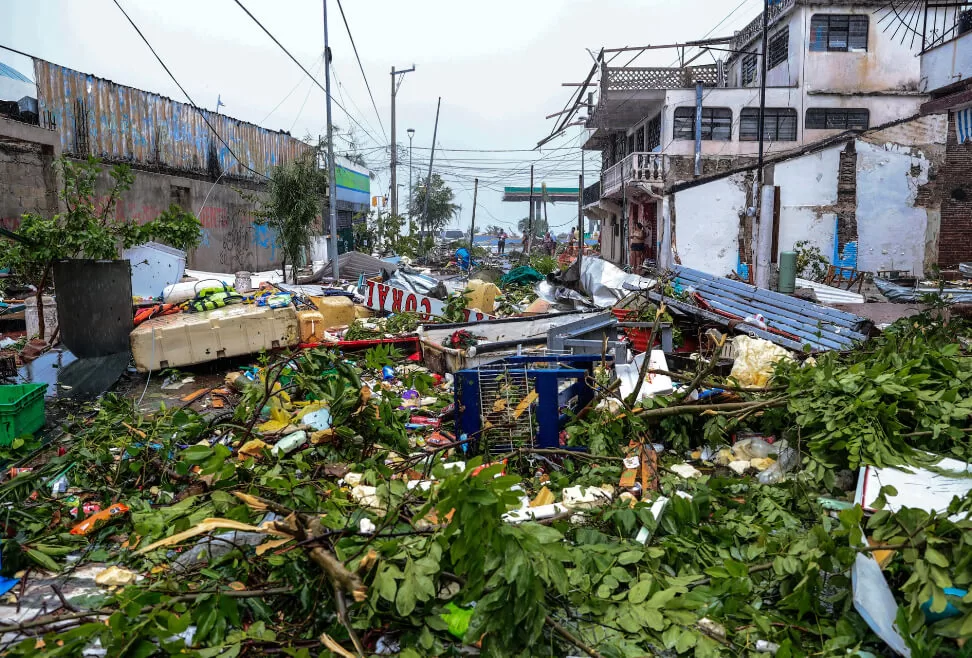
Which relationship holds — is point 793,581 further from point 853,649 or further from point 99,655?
point 99,655

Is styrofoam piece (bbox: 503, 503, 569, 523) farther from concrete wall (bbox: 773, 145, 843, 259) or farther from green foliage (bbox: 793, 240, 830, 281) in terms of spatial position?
concrete wall (bbox: 773, 145, 843, 259)

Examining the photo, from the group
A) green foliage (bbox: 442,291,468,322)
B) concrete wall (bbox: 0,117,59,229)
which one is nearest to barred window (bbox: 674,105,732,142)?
green foliage (bbox: 442,291,468,322)

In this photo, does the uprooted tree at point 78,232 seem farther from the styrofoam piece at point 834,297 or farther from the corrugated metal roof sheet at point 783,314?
the styrofoam piece at point 834,297

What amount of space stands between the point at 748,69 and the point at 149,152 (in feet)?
74.2

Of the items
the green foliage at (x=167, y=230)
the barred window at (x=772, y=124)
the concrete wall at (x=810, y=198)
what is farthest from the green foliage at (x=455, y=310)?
the barred window at (x=772, y=124)

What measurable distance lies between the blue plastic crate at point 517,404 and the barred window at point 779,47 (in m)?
23.5

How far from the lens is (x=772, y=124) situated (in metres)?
23.4

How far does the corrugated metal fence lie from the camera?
41.5ft

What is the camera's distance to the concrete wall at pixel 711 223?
62.2ft

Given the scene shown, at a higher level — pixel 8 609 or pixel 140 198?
pixel 140 198

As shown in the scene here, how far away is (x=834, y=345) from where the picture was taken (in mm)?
7027

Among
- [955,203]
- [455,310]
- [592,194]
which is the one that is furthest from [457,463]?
[592,194]

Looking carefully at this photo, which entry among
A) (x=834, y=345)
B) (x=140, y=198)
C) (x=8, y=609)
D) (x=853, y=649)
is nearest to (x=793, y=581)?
(x=853, y=649)

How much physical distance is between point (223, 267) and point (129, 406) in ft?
42.1
